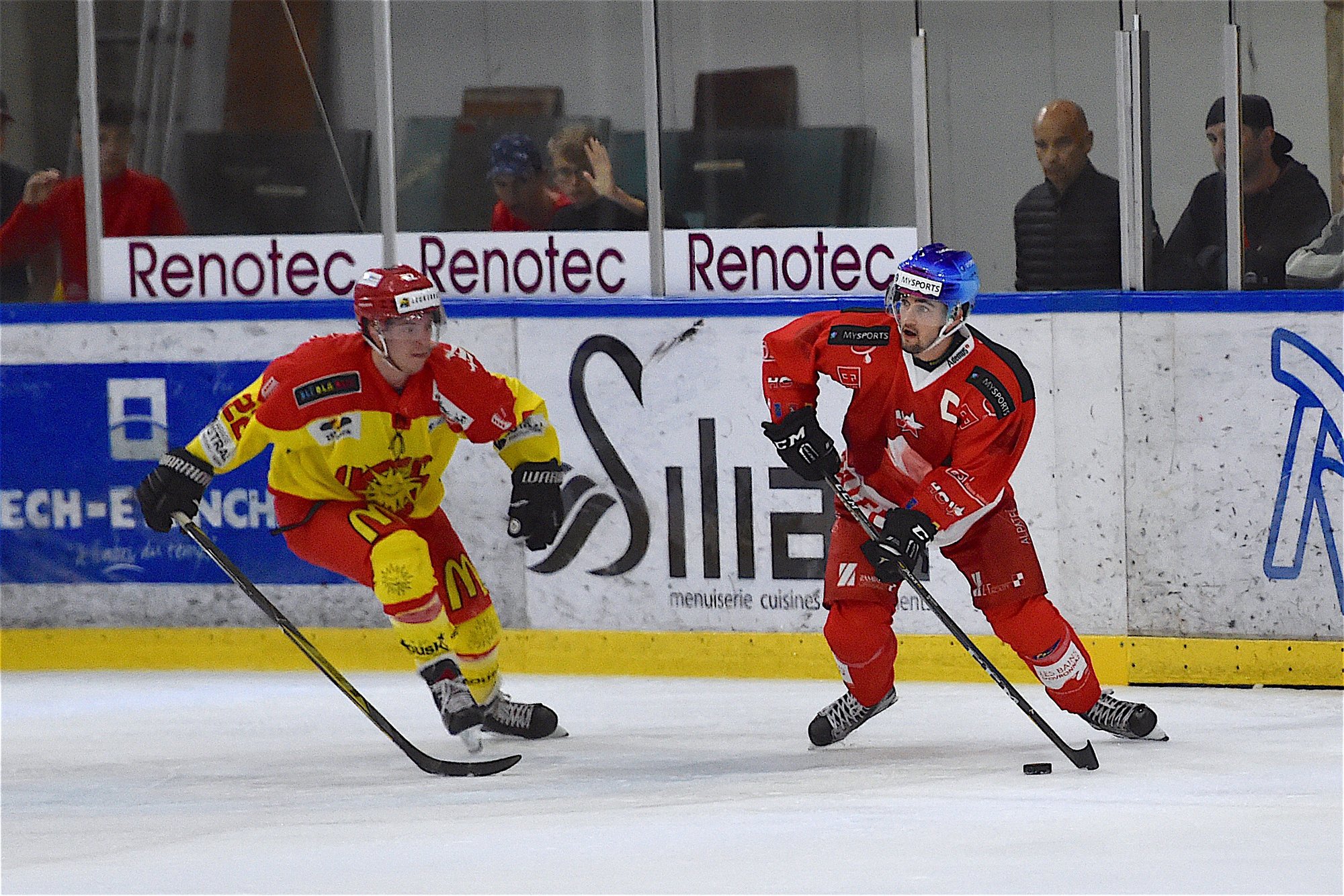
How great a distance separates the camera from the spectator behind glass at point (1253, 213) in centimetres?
512

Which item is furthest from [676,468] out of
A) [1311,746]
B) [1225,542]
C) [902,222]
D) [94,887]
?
[94,887]

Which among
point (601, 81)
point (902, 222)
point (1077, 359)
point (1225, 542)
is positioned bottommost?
point (1225, 542)

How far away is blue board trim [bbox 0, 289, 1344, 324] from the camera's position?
5.05 meters

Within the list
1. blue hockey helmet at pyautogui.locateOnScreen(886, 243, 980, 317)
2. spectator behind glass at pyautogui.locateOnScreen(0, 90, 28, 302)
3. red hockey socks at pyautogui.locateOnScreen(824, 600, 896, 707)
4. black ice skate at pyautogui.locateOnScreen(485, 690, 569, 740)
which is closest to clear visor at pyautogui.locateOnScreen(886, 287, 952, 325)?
blue hockey helmet at pyautogui.locateOnScreen(886, 243, 980, 317)

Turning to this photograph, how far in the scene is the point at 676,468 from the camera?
551 centimetres

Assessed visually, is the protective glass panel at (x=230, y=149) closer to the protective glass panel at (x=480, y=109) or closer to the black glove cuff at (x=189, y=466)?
the protective glass panel at (x=480, y=109)

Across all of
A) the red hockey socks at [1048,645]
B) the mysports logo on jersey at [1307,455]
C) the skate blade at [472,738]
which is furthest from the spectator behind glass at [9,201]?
the mysports logo on jersey at [1307,455]

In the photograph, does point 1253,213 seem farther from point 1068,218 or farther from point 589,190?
point 589,190

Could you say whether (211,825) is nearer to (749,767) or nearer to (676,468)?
(749,767)

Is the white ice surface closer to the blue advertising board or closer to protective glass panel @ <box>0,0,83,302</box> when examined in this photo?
the blue advertising board

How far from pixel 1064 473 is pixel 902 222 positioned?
90 centimetres

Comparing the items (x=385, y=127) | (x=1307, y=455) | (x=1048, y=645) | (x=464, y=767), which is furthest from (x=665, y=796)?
(x=385, y=127)

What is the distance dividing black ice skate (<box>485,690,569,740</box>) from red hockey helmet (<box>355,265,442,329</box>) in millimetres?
1052

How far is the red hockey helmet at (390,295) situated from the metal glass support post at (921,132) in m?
1.70
